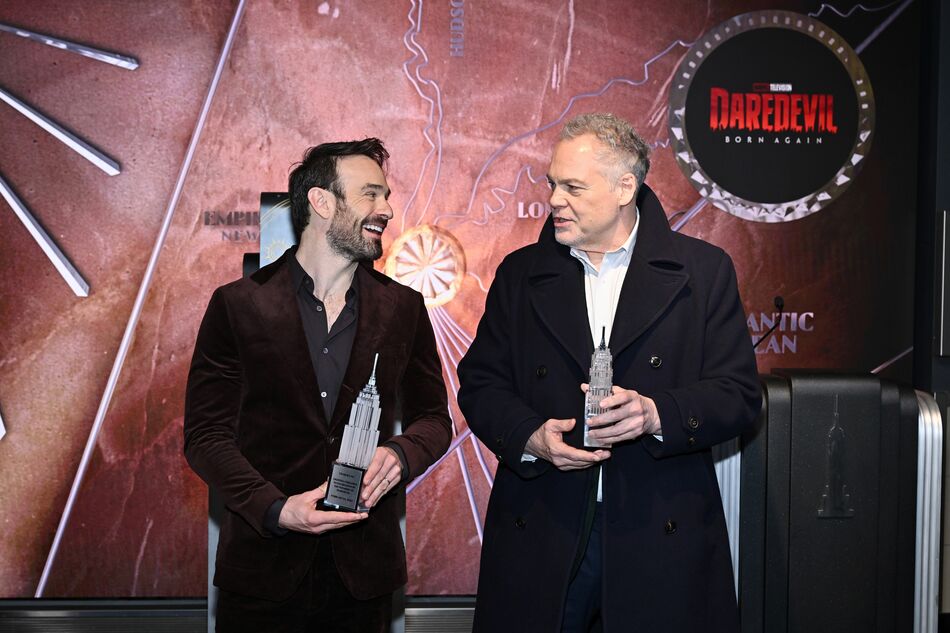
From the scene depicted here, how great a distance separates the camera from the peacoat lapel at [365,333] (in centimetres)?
210

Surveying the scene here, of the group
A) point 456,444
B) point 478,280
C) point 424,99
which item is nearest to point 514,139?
point 424,99

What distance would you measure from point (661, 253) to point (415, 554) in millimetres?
2214

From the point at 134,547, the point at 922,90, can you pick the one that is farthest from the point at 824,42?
the point at 134,547

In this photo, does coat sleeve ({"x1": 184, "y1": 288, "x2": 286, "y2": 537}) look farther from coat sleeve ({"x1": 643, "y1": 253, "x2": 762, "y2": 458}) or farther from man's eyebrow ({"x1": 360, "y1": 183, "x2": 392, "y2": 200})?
coat sleeve ({"x1": 643, "y1": 253, "x2": 762, "y2": 458})

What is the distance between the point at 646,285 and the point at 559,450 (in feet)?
1.44

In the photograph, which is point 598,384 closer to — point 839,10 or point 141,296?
point 141,296

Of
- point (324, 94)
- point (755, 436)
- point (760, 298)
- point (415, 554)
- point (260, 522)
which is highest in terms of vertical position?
point (324, 94)

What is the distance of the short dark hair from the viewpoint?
7.68 feet

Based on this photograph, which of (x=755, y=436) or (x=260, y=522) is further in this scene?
(x=755, y=436)

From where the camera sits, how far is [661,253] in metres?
2.10

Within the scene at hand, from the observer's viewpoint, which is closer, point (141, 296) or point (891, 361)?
point (141, 296)

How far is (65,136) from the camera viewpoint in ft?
12.1

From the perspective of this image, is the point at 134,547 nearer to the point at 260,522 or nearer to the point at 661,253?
the point at 260,522

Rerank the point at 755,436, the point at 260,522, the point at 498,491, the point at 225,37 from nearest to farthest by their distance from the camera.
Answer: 1. the point at 260,522
2. the point at 498,491
3. the point at 755,436
4. the point at 225,37
